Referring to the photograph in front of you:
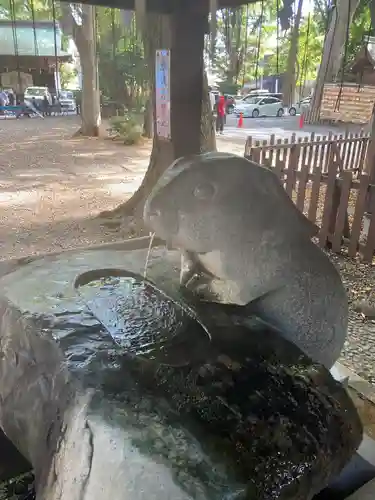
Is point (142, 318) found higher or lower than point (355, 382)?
higher

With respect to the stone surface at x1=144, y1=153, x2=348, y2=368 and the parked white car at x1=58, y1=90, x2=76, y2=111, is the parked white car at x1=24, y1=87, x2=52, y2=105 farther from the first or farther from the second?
the stone surface at x1=144, y1=153, x2=348, y2=368

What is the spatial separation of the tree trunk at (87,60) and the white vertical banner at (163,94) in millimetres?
7610

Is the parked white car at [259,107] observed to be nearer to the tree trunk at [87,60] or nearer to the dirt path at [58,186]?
the tree trunk at [87,60]

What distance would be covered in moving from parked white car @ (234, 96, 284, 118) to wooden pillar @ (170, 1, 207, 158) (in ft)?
58.2

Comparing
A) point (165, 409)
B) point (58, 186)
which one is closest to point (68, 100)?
point (58, 186)

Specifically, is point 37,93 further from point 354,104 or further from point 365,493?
point 365,493

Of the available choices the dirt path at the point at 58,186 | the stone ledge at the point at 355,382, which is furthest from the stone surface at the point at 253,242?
the dirt path at the point at 58,186

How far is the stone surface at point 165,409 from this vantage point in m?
1.15

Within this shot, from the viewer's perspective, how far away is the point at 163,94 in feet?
13.8

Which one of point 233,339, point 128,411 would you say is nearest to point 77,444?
point 128,411

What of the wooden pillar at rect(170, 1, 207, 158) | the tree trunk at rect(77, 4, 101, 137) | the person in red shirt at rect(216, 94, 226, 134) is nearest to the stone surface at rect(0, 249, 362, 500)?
the wooden pillar at rect(170, 1, 207, 158)

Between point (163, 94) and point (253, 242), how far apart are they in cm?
293

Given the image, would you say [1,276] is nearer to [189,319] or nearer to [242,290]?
[189,319]

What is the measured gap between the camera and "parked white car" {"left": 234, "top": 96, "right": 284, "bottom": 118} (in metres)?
21.3
